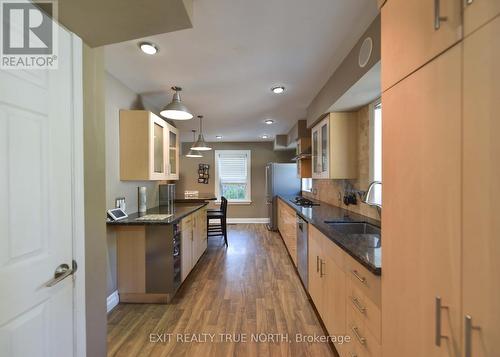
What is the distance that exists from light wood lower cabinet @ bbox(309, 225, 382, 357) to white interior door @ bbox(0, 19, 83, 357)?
155cm

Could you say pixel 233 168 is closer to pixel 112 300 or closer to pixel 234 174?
pixel 234 174

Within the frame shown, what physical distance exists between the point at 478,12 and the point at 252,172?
632cm

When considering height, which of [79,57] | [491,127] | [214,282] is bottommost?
[214,282]

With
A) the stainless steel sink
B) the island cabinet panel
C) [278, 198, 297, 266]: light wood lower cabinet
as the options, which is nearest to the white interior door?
the island cabinet panel

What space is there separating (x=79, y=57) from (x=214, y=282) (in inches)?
108

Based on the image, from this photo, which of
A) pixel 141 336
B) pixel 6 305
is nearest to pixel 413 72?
pixel 6 305

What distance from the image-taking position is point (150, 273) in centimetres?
250

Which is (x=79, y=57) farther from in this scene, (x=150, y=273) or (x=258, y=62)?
(x=150, y=273)

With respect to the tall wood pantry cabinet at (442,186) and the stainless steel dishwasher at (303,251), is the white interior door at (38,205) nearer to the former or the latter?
the tall wood pantry cabinet at (442,186)

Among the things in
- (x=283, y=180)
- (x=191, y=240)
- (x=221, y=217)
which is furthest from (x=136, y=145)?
(x=283, y=180)

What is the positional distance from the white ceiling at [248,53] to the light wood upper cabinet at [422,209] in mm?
827

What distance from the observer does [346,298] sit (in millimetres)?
1511

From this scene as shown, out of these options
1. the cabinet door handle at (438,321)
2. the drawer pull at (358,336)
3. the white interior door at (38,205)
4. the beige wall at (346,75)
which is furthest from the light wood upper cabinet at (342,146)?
the white interior door at (38,205)

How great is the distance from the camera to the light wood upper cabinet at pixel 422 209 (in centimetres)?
69
